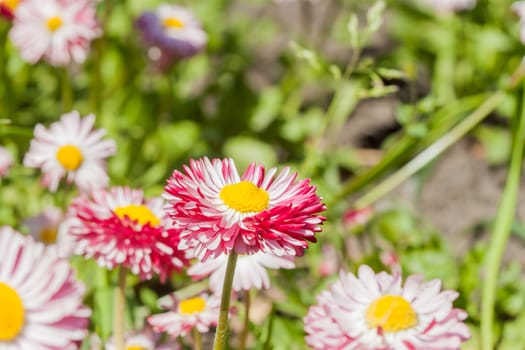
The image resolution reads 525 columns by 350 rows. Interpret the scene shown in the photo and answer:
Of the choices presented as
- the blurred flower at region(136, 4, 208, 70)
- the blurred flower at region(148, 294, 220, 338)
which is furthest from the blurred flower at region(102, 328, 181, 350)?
the blurred flower at region(136, 4, 208, 70)

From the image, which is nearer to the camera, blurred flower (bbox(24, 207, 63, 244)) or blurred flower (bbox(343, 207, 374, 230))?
blurred flower (bbox(24, 207, 63, 244))

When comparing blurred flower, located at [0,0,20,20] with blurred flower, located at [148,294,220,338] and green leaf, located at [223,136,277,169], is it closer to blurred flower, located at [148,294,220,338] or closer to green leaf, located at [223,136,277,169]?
green leaf, located at [223,136,277,169]

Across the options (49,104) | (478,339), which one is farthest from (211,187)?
(49,104)

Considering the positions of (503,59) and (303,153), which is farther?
(503,59)

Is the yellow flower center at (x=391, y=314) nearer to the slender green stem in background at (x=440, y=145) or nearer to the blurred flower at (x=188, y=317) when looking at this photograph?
the blurred flower at (x=188, y=317)

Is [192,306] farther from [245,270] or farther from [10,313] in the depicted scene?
[10,313]

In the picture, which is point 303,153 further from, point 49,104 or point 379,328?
point 379,328

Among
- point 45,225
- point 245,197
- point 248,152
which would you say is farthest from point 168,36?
point 245,197
